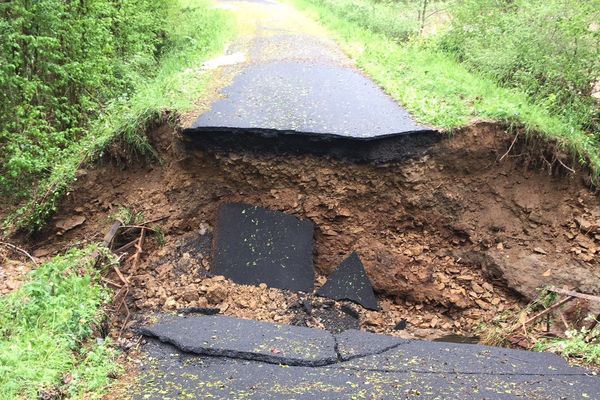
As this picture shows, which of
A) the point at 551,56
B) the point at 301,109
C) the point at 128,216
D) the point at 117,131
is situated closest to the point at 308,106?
the point at 301,109

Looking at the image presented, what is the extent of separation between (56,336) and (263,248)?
2343 mm

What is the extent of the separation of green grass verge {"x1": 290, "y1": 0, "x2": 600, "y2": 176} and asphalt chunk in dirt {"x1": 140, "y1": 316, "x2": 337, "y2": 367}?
10.0 feet

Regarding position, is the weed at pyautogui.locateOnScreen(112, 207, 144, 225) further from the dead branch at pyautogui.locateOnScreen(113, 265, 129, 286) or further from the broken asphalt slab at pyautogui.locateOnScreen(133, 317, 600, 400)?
the broken asphalt slab at pyautogui.locateOnScreen(133, 317, 600, 400)

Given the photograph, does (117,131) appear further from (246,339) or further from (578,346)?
(578,346)

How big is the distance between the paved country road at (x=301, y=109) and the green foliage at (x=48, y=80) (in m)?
1.66

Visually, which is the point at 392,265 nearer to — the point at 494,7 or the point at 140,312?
the point at 140,312

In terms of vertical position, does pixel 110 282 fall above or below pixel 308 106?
below

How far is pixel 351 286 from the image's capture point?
549cm

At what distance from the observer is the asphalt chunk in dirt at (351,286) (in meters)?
5.42

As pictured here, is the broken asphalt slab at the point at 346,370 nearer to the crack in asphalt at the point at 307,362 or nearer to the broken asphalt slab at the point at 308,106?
the crack in asphalt at the point at 307,362

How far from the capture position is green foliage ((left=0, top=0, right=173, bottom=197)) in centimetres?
554

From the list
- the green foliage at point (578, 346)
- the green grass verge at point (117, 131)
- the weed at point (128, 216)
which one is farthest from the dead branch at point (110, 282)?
the green foliage at point (578, 346)

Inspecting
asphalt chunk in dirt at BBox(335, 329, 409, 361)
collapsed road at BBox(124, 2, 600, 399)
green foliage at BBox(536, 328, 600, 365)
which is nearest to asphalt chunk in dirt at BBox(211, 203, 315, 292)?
collapsed road at BBox(124, 2, 600, 399)

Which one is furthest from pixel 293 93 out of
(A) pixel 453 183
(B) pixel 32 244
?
(B) pixel 32 244
